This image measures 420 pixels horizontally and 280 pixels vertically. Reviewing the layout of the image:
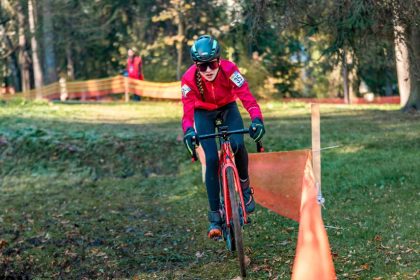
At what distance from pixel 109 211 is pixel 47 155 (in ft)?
13.1

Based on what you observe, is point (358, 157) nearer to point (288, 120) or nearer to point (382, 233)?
point (382, 233)

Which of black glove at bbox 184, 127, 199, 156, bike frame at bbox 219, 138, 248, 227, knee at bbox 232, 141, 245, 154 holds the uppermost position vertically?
black glove at bbox 184, 127, 199, 156

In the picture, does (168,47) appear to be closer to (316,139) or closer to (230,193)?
(316,139)

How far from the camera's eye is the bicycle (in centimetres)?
623

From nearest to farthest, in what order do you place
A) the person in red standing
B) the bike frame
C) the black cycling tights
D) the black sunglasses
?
the bike frame < the black sunglasses < the black cycling tights < the person in red standing

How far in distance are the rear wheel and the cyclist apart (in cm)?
39

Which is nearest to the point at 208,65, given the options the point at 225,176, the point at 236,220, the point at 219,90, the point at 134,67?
the point at 219,90

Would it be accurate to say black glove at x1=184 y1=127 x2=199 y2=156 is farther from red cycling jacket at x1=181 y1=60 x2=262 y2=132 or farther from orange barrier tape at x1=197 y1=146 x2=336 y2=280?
orange barrier tape at x1=197 y1=146 x2=336 y2=280

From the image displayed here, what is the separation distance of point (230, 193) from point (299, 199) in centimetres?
184

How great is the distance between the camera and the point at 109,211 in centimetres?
1024

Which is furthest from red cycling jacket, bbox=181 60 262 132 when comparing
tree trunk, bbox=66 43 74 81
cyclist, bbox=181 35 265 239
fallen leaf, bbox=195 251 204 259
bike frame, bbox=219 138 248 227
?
tree trunk, bbox=66 43 74 81

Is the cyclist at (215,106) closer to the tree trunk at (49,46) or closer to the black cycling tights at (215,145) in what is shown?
the black cycling tights at (215,145)

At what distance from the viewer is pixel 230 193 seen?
248 inches

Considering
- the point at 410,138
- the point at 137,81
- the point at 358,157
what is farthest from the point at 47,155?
the point at 137,81
